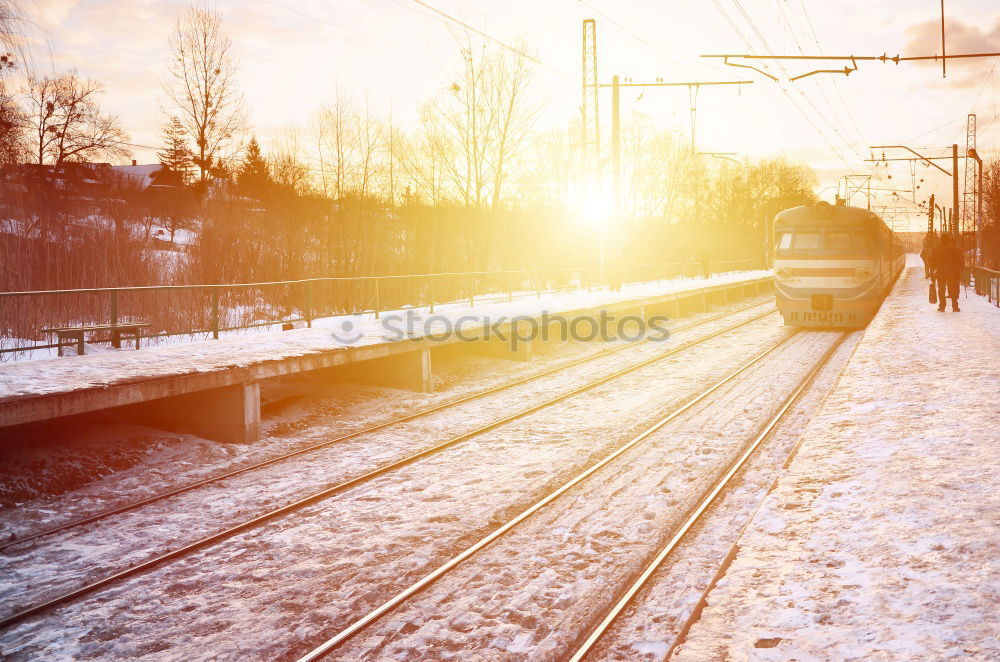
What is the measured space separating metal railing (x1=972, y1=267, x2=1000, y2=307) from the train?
21.4 feet

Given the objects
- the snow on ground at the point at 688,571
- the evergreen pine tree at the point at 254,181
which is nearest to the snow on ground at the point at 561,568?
the snow on ground at the point at 688,571

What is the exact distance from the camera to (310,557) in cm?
566

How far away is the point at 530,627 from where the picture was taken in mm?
4516

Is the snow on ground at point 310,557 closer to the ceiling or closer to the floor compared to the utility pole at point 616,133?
closer to the floor

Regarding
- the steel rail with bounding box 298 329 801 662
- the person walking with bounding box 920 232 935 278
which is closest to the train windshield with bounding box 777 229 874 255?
the person walking with bounding box 920 232 935 278

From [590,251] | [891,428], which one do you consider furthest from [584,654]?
[590,251]

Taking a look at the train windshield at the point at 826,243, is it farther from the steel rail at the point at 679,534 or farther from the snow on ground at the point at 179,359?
the steel rail at the point at 679,534

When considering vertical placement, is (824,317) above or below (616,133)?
below

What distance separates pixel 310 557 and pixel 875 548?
3.90 m

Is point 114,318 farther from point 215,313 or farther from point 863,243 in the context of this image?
point 863,243

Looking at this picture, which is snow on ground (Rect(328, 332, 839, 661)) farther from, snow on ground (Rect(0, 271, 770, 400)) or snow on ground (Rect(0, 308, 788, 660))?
snow on ground (Rect(0, 271, 770, 400))

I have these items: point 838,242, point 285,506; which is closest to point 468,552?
point 285,506

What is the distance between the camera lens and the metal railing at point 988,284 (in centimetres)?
2406

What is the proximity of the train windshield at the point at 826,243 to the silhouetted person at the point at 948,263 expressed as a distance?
9.35 ft
